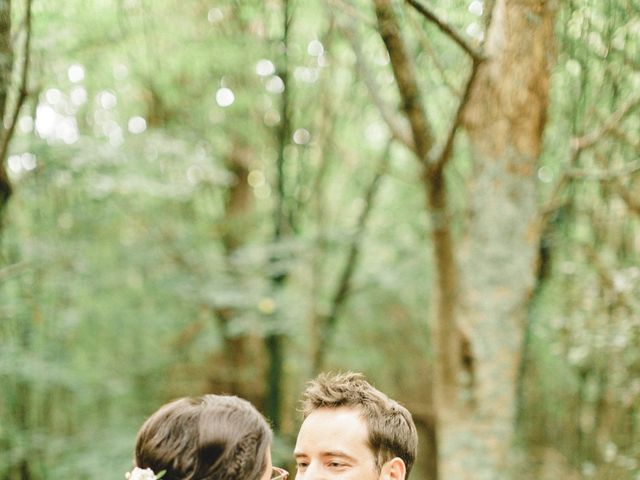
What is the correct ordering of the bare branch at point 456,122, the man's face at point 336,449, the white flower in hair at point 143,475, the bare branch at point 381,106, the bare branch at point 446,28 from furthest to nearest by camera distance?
the bare branch at point 381,106 < the bare branch at point 456,122 < the bare branch at point 446,28 < the man's face at point 336,449 < the white flower in hair at point 143,475

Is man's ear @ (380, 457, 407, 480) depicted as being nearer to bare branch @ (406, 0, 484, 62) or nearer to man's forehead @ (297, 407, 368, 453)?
man's forehead @ (297, 407, 368, 453)

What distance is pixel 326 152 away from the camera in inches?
319

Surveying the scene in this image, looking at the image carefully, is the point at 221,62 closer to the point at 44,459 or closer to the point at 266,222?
the point at 266,222

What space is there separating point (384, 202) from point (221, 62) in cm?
306

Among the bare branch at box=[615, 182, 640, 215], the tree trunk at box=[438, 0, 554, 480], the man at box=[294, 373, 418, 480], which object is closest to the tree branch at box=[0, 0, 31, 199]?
the man at box=[294, 373, 418, 480]

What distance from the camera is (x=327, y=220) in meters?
9.38

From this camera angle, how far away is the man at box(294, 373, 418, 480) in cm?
230

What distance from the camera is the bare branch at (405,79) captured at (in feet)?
10.5

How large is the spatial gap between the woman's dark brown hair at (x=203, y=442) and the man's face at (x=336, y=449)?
633 mm

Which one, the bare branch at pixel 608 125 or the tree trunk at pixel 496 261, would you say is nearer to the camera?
the bare branch at pixel 608 125

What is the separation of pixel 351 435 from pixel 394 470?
0.22m

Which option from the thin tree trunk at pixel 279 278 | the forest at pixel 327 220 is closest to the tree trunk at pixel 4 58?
the forest at pixel 327 220

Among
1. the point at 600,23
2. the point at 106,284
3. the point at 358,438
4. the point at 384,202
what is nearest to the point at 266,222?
the point at 384,202

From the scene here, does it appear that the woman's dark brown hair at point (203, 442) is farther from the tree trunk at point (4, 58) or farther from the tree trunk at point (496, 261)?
the tree trunk at point (496, 261)
